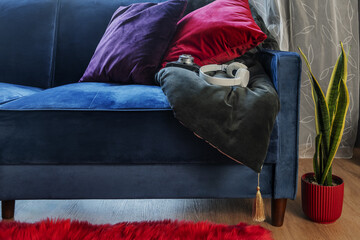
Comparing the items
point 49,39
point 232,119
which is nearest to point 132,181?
point 232,119

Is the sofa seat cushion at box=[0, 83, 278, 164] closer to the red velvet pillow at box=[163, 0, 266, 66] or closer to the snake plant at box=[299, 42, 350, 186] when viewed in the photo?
the snake plant at box=[299, 42, 350, 186]

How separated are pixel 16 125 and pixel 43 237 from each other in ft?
1.25

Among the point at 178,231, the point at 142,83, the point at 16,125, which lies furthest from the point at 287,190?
the point at 16,125

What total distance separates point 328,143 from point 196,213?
0.57m

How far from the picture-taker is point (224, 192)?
4.03 feet

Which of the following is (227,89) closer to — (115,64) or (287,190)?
(287,190)

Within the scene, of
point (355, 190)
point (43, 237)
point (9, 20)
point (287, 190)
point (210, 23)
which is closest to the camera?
point (43, 237)

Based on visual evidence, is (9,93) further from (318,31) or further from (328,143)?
(318,31)

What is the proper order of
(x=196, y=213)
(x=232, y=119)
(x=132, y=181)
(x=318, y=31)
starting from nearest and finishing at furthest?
1. (x=232, y=119)
2. (x=132, y=181)
3. (x=196, y=213)
4. (x=318, y=31)

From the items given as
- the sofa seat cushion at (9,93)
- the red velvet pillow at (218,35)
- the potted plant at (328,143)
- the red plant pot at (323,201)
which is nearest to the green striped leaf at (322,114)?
the potted plant at (328,143)

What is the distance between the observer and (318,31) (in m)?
1.94

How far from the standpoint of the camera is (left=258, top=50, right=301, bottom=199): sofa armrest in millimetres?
1177

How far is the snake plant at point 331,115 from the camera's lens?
121 centimetres

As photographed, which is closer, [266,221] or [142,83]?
[266,221]
